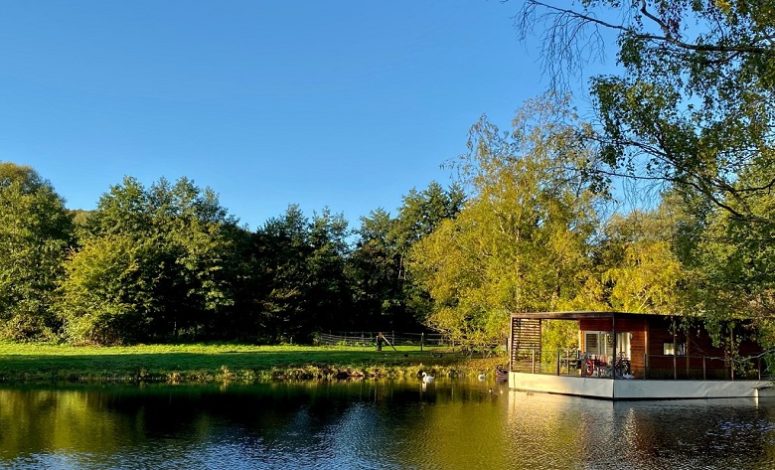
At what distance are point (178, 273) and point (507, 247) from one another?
77.9ft

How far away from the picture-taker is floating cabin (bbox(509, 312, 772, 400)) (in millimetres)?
23641

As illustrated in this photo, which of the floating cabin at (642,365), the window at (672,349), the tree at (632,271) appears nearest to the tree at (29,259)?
the floating cabin at (642,365)

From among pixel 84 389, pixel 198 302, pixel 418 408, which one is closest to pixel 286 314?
pixel 198 302

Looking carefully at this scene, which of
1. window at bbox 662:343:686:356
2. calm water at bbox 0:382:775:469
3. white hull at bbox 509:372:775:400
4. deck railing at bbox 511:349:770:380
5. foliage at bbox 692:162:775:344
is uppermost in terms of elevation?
foliage at bbox 692:162:775:344

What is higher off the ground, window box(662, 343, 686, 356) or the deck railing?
window box(662, 343, 686, 356)

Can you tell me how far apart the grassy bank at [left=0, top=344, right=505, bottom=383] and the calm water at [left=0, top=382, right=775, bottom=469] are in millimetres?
3263

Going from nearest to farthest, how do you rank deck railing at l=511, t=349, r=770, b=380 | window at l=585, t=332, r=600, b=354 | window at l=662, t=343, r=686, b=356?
deck railing at l=511, t=349, r=770, b=380 → window at l=662, t=343, r=686, b=356 → window at l=585, t=332, r=600, b=354

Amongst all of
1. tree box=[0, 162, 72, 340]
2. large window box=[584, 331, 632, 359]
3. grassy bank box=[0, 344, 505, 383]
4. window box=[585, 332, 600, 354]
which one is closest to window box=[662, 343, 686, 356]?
large window box=[584, 331, 632, 359]

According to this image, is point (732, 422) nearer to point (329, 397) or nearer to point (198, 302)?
point (329, 397)

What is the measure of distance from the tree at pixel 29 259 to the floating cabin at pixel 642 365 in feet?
100

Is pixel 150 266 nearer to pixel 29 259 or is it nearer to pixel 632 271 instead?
pixel 29 259

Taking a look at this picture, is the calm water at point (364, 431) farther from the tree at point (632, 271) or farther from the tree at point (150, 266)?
the tree at point (150, 266)

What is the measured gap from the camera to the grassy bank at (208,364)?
85.4 feet

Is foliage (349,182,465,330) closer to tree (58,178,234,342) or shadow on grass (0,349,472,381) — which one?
tree (58,178,234,342)
